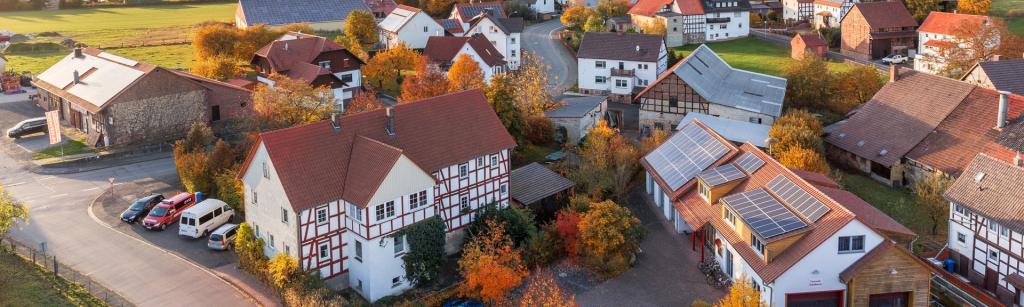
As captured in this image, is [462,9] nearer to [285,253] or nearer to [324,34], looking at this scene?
[324,34]

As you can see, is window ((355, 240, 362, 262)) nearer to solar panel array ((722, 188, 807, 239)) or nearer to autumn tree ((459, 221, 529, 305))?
autumn tree ((459, 221, 529, 305))

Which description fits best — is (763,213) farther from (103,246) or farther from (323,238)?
(103,246)

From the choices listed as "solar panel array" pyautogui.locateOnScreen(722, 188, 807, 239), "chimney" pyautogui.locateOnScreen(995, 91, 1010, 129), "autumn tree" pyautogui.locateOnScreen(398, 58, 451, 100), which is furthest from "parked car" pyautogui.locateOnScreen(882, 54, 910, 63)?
"solar panel array" pyautogui.locateOnScreen(722, 188, 807, 239)

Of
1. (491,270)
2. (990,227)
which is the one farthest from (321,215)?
(990,227)

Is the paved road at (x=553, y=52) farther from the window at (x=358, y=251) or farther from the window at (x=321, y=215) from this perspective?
the window at (x=321, y=215)

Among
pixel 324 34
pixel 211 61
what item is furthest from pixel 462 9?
pixel 211 61

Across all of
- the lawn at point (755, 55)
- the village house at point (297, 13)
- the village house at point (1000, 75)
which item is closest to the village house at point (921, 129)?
the village house at point (1000, 75)
